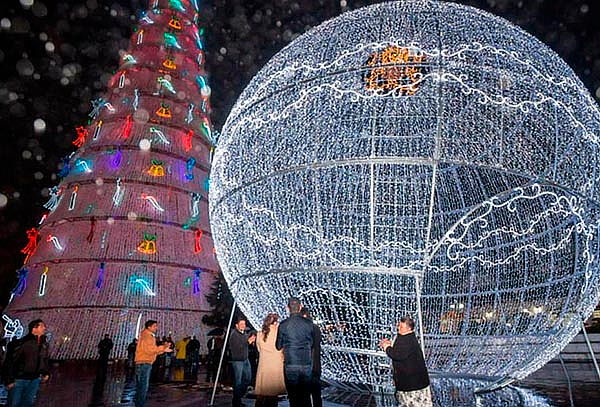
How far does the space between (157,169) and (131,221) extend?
9.19ft

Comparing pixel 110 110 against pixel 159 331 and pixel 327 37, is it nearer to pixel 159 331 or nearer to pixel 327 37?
pixel 159 331

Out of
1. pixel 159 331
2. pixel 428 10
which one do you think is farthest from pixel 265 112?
pixel 159 331

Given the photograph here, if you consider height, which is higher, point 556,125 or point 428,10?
point 428,10

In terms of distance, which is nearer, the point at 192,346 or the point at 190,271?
the point at 192,346

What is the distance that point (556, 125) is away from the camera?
5.78 meters

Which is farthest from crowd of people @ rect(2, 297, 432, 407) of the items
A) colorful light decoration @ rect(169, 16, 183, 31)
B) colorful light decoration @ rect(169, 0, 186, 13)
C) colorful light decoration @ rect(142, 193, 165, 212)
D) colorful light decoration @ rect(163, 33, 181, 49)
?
colorful light decoration @ rect(169, 0, 186, 13)

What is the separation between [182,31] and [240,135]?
849 inches

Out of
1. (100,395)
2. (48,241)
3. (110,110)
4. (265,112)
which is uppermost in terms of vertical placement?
(110,110)

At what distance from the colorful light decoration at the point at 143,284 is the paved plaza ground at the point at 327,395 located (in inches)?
267

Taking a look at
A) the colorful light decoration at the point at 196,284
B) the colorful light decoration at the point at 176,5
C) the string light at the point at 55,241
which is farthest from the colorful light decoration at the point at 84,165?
the colorful light decoration at the point at 176,5

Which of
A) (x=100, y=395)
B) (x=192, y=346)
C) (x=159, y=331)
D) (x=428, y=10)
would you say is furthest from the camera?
(x=159, y=331)

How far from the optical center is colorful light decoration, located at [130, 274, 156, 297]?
1789cm

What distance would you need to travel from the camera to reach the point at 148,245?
744 inches

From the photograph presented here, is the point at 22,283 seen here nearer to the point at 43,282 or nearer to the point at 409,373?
the point at 43,282
